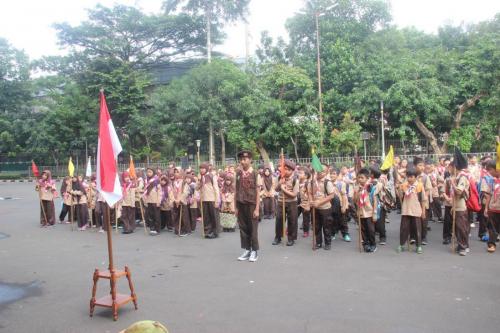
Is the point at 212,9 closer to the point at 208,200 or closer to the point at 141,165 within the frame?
the point at 141,165

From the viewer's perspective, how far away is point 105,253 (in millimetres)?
9352

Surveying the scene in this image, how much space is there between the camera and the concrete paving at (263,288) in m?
5.17

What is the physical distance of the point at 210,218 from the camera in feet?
36.0

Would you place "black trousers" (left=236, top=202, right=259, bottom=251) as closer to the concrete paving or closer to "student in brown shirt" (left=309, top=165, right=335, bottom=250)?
the concrete paving

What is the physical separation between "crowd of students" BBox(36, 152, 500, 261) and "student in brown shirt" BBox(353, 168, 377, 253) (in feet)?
0.06

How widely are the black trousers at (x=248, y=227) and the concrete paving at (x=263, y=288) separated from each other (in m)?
0.34

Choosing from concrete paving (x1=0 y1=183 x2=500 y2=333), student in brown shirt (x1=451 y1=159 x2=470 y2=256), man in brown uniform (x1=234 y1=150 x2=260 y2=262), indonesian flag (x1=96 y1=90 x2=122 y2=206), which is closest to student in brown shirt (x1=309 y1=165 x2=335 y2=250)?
concrete paving (x1=0 y1=183 x2=500 y2=333)

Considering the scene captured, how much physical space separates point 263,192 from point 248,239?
223 inches

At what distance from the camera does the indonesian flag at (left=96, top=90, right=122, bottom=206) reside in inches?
214

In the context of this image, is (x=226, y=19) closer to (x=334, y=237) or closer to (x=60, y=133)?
(x=60, y=133)

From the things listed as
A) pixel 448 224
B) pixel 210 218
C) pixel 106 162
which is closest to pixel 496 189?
pixel 448 224

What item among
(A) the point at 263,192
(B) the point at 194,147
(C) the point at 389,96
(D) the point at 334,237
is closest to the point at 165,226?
(A) the point at 263,192

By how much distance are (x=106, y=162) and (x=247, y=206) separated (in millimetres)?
3506

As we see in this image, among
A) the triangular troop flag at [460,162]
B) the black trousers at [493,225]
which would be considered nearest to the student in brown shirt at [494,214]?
the black trousers at [493,225]
